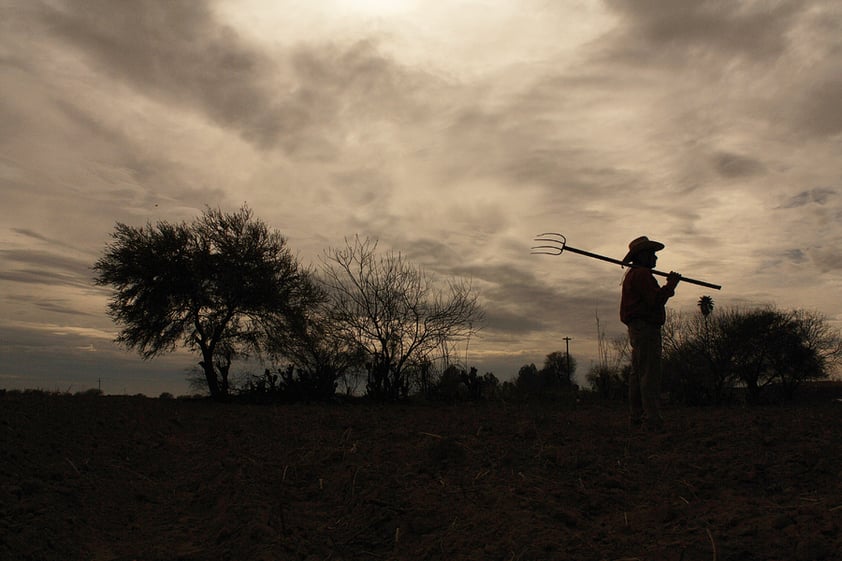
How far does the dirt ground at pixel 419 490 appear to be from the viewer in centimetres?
455

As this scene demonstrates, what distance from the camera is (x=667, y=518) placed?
15.6ft

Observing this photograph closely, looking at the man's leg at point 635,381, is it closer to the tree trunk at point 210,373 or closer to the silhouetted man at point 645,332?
the silhouetted man at point 645,332

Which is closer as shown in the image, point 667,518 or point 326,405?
point 667,518

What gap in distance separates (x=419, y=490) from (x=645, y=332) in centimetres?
406

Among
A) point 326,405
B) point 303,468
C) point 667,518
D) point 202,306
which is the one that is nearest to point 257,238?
point 202,306

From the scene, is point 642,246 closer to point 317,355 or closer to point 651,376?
point 651,376

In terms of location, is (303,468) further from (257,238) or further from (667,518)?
(257,238)

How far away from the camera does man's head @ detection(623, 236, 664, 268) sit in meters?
8.72

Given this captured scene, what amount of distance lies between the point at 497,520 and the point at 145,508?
342 centimetres

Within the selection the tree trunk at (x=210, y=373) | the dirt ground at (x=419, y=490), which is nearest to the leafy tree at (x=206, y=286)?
the tree trunk at (x=210, y=373)

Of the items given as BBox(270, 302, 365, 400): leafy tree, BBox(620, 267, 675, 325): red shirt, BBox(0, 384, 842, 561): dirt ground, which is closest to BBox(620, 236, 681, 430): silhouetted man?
BBox(620, 267, 675, 325): red shirt

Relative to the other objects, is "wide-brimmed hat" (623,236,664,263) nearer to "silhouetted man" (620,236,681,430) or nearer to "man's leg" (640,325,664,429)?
"silhouetted man" (620,236,681,430)

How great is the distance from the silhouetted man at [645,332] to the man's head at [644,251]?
0.20 feet

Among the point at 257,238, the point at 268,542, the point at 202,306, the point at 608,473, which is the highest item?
the point at 257,238
